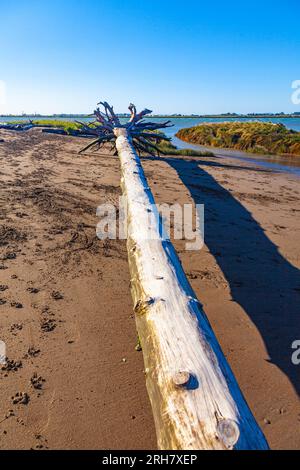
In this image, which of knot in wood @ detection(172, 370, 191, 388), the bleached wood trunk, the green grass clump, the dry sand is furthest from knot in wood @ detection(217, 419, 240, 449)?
the green grass clump

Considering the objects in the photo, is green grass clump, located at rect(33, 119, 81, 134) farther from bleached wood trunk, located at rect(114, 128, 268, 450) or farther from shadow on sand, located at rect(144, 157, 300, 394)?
bleached wood trunk, located at rect(114, 128, 268, 450)

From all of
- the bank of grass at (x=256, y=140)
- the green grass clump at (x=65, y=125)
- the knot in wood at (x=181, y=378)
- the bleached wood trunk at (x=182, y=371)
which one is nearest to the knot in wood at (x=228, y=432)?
the bleached wood trunk at (x=182, y=371)

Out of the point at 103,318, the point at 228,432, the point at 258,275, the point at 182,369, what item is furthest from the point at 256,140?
the point at 228,432

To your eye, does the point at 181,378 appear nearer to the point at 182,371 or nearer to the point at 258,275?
the point at 182,371

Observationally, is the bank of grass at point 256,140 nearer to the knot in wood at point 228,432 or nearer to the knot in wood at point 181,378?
the knot in wood at point 181,378

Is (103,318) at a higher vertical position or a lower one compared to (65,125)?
lower

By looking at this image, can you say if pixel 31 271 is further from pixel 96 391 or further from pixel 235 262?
pixel 235 262
